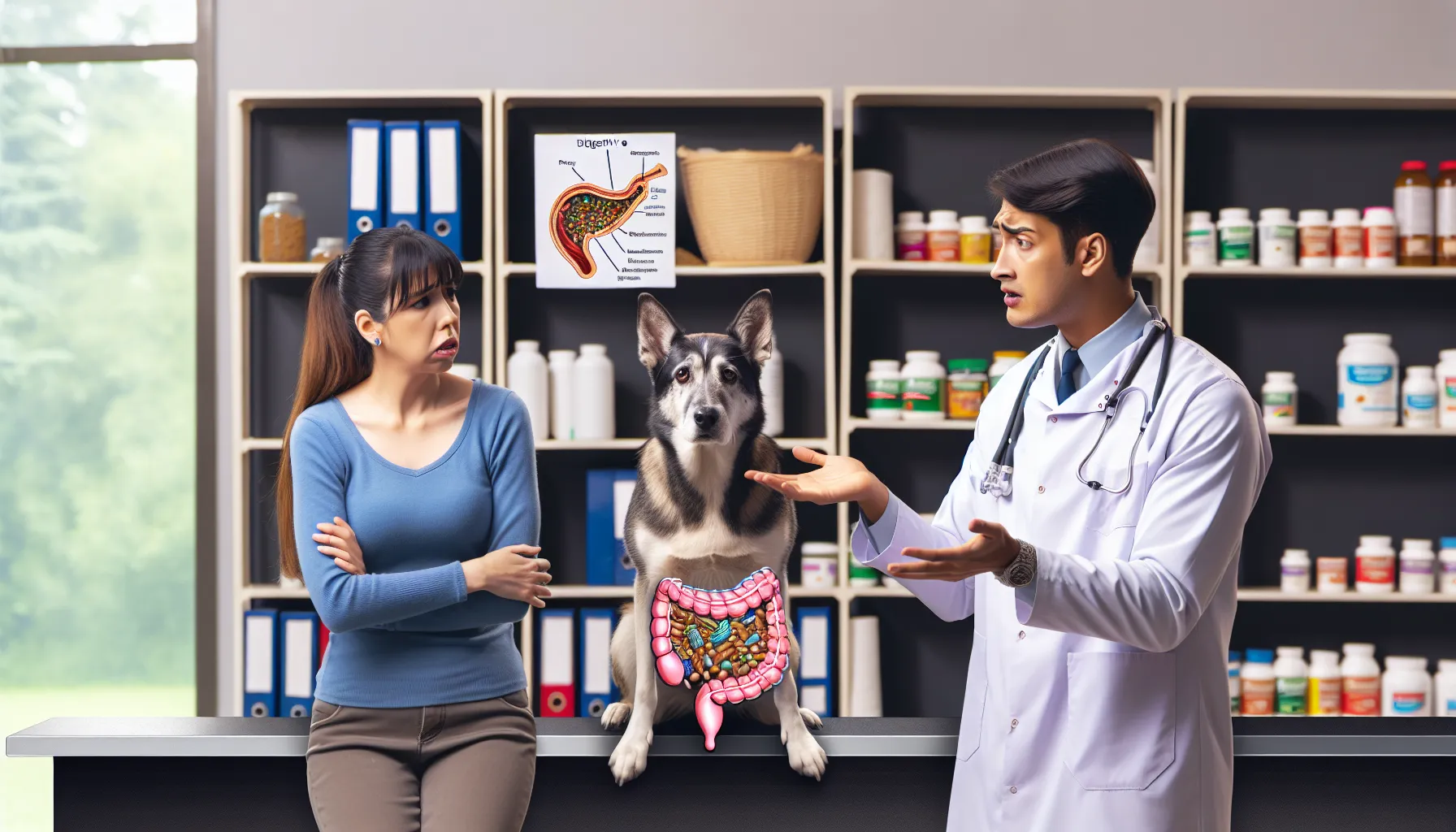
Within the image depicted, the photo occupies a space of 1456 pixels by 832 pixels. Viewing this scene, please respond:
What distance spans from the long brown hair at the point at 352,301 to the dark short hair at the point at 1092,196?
801mm

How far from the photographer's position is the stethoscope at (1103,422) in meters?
1.29

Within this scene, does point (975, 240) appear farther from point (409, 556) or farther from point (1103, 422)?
point (409, 556)

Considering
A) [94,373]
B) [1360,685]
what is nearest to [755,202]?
[1360,685]

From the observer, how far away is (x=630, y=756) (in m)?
1.51

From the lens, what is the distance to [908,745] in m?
1.57

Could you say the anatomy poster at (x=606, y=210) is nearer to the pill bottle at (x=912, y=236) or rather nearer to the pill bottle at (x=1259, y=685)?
the pill bottle at (x=912, y=236)

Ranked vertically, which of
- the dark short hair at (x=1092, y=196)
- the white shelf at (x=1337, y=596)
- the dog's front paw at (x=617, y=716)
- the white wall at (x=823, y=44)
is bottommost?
the white shelf at (x=1337, y=596)

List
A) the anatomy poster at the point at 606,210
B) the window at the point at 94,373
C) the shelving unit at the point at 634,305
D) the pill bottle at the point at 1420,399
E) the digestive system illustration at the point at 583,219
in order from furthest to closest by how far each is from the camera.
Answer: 1. the window at the point at 94,373
2. the shelving unit at the point at 634,305
3. the pill bottle at the point at 1420,399
4. the digestive system illustration at the point at 583,219
5. the anatomy poster at the point at 606,210

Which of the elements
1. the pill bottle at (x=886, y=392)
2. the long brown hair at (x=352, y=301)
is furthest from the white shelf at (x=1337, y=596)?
the long brown hair at (x=352, y=301)

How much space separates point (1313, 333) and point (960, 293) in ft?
3.85

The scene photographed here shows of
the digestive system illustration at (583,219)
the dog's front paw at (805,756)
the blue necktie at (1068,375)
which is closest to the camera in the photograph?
the blue necktie at (1068,375)

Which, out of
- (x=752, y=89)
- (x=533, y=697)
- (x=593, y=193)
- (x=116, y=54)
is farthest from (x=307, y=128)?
(x=533, y=697)

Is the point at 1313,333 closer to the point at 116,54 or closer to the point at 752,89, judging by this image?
the point at 752,89

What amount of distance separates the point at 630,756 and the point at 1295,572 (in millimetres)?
2523
